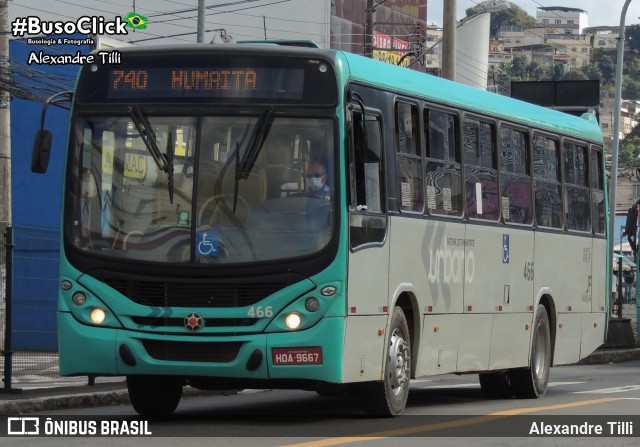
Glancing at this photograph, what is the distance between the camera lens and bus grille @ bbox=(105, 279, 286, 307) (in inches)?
488

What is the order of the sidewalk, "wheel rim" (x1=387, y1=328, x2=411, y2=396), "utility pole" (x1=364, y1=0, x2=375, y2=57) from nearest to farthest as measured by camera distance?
"wheel rim" (x1=387, y1=328, x2=411, y2=396) → the sidewalk → "utility pole" (x1=364, y1=0, x2=375, y2=57)

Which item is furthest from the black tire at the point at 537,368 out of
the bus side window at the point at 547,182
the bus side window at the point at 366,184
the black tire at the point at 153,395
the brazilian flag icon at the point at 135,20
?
the brazilian flag icon at the point at 135,20

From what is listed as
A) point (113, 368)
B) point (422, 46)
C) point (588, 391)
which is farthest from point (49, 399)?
point (422, 46)

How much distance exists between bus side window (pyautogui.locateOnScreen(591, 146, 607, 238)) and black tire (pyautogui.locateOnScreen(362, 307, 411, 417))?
21.9 feet

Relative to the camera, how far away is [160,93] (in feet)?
42.3

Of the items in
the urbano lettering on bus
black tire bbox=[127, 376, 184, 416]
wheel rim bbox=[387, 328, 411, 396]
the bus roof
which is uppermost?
the bus roof

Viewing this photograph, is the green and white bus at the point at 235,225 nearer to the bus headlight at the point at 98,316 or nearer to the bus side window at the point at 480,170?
the bus headlight at the point at 98,316

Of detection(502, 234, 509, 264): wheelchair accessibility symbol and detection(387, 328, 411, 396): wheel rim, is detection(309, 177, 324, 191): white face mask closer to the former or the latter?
detection(387, 328, 411, 396): wheel rim

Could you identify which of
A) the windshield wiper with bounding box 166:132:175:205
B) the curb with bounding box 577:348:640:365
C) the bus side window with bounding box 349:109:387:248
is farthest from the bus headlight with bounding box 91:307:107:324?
the curb with bounding box 577:348:640:365

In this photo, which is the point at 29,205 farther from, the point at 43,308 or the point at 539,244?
the point at 539,244

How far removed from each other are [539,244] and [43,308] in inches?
354

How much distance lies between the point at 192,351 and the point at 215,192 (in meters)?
1.29

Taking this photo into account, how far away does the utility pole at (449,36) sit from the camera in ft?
86.4

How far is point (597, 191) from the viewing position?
20.3 meters
